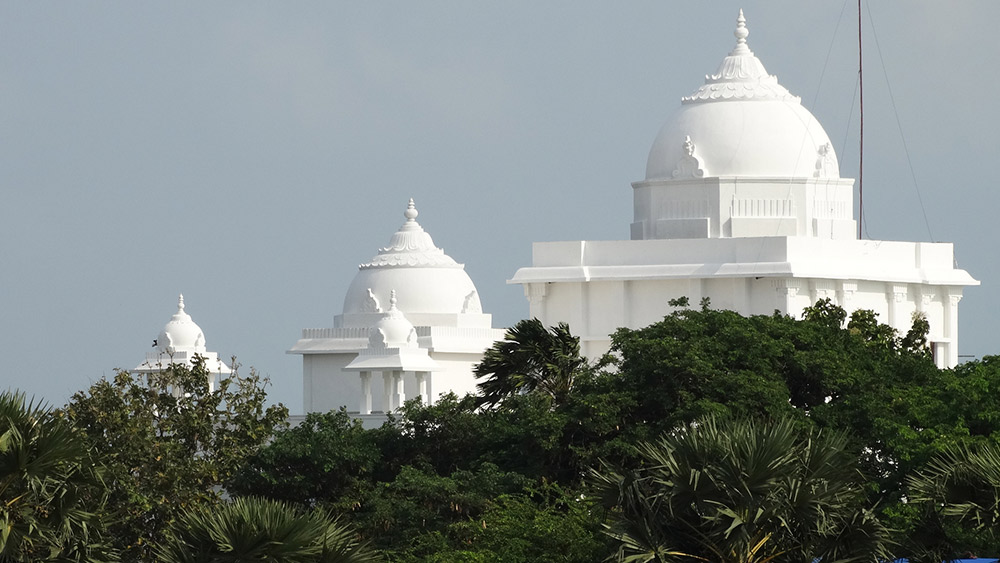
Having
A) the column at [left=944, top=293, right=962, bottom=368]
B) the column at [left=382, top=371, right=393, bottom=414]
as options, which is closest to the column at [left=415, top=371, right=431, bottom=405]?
the column at [left=382, top=371, right=393, bottom=414]

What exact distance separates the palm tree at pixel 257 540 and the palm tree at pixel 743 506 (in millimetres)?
3474

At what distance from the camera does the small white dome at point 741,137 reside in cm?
5769

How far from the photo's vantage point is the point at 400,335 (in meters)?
72.1

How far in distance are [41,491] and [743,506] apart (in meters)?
7.88

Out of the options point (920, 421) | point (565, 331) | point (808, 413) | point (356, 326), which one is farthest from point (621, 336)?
point (356, 326)

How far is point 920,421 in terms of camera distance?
3419cm

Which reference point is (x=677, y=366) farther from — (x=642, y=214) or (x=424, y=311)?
(x=424, y=311)

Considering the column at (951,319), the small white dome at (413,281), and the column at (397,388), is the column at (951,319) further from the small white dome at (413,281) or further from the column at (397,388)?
the small white dome at (413,281)

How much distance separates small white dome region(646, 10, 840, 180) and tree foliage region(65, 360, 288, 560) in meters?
17.8

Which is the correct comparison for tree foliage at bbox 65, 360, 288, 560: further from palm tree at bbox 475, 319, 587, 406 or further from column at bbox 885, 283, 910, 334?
column at bbox 885, 283, 910, 334

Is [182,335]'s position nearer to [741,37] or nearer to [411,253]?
[411,253]

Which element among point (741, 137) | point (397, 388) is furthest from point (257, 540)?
point (397, 388)

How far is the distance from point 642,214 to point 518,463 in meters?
20.4

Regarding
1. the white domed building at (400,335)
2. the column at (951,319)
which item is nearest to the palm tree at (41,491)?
the column at (951,319)
